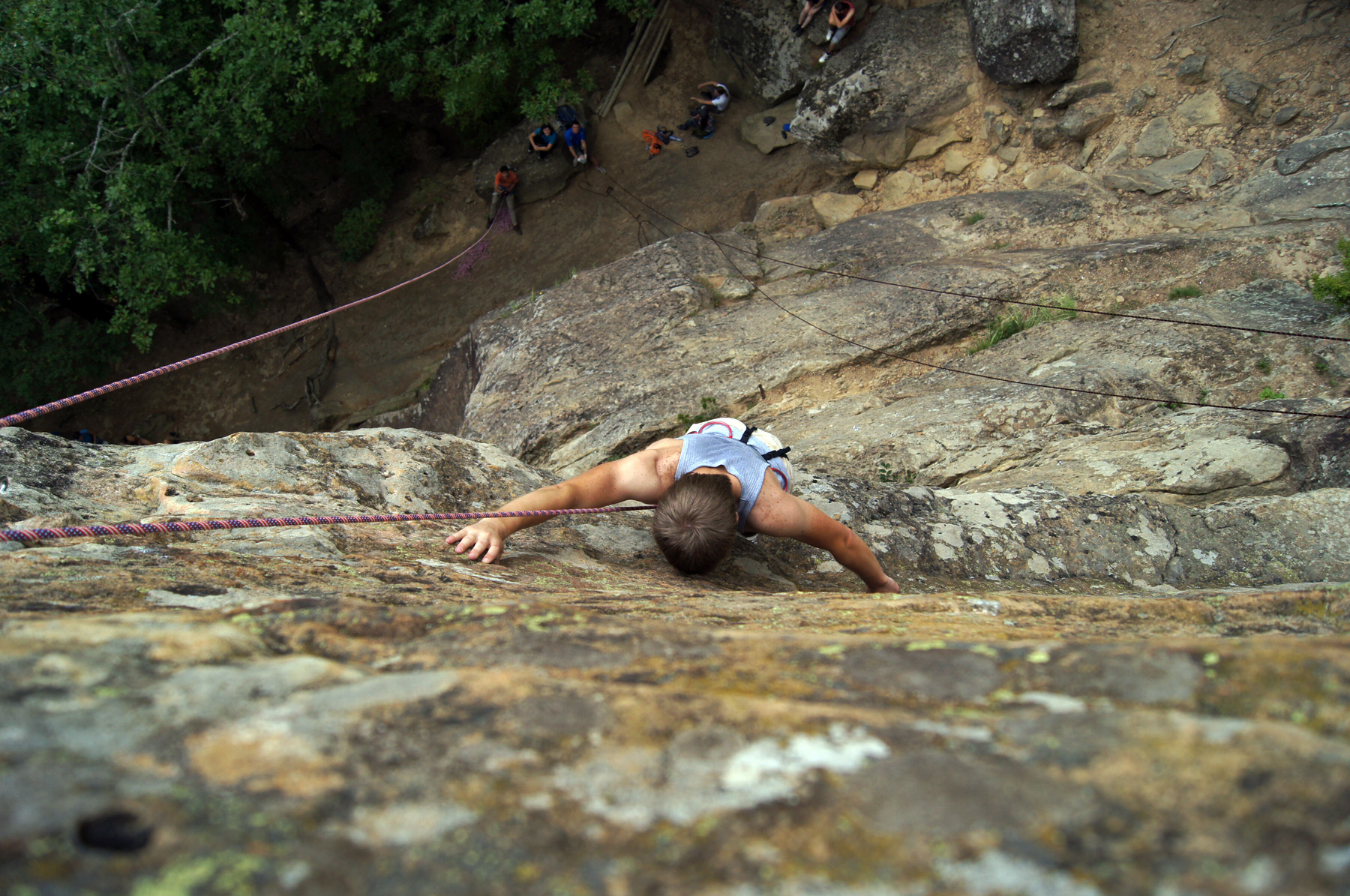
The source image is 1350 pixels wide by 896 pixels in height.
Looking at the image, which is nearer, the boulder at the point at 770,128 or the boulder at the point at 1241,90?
the boulder at the point at 1241,90

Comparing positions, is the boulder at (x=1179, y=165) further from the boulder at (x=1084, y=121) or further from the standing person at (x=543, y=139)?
the standing person at (x=543, y=139)

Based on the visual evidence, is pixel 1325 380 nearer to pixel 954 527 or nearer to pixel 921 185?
pixel 954 527

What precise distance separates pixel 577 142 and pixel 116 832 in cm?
1224

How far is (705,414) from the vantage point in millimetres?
5797

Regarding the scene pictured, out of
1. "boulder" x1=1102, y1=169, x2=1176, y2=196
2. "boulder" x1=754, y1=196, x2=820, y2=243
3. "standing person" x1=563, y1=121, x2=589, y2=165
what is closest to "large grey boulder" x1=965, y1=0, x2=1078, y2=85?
"boulder" x1=1102, y1=169, x2=1176, y2=196

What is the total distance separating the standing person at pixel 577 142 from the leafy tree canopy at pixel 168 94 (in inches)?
39.4

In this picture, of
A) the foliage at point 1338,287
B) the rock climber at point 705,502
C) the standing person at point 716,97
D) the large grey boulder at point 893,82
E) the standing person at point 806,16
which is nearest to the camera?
the rock climber at point 705,502

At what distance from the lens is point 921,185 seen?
9133 mm

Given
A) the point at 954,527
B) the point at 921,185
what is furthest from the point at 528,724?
the point at 921,185

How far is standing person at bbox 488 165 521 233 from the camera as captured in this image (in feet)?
39.4

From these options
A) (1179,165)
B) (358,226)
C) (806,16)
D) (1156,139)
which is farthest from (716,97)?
(1179,165)

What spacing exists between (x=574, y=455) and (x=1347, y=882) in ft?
17.1

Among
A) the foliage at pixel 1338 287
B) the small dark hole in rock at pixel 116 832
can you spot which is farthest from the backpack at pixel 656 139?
the small dark hole in rock at pixel 116 832

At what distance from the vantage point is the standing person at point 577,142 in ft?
38.9
